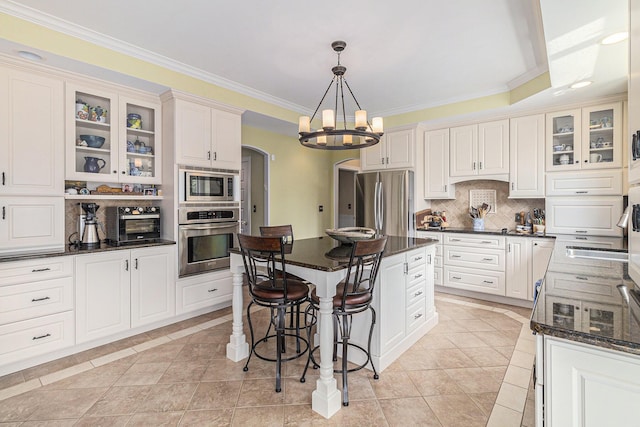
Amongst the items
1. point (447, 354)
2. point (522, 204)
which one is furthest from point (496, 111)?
point (447, 354)

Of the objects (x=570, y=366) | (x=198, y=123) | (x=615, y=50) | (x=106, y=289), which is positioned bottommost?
(x=106, y=289)

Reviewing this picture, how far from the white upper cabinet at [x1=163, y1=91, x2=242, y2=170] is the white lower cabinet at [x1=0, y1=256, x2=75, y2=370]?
4.83 feet

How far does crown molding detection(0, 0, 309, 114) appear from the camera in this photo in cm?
234

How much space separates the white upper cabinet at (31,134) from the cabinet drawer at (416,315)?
10.8 ft

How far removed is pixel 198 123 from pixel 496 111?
366cm

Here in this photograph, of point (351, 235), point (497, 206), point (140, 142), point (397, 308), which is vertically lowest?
point (397, 308)

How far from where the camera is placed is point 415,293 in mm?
2852

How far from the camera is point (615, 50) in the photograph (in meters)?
2.40

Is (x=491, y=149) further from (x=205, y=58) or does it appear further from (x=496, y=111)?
(x=205, y=58)

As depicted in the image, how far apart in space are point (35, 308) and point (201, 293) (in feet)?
4.63

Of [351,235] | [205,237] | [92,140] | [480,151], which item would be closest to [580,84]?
[480,151]

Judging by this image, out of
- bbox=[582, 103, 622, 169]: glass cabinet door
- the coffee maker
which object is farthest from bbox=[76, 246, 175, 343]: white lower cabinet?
bbox=[582, 103, 622, 169]: glass cabinet door

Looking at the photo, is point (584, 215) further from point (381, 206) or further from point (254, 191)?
point (254, 191)

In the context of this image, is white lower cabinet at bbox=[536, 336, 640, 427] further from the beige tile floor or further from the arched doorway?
the arched doorway
